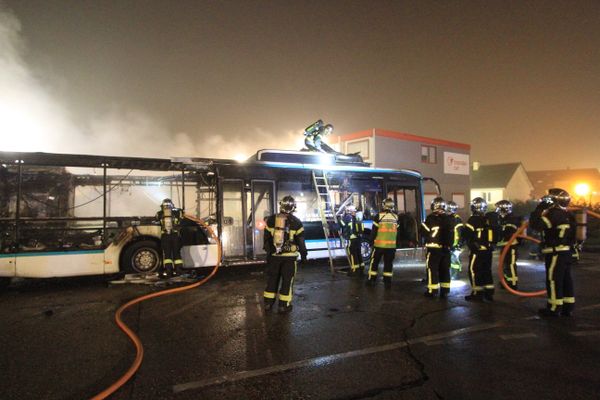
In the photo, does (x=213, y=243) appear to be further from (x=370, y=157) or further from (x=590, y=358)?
(x=370, y=157)

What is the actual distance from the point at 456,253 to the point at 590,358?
508 cm

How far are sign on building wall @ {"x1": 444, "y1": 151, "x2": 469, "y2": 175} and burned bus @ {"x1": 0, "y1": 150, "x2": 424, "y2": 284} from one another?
18.1 meters

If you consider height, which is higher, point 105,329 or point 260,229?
point 260,229

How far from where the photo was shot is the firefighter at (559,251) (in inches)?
218

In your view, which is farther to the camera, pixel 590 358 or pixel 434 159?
pixel 434 159

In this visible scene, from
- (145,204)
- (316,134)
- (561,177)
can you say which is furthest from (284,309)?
(561,177)

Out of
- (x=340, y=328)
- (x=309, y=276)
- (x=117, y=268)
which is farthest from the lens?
(x=309, y=276)

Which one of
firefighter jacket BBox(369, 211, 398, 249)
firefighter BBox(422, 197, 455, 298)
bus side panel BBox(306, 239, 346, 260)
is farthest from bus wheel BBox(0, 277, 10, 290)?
firefighter BBox(422, 197, 455, 298)

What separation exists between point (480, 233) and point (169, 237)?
19.9 ft

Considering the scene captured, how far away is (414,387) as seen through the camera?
3.38m

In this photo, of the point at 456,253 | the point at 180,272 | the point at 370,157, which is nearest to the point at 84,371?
the point at 180,272

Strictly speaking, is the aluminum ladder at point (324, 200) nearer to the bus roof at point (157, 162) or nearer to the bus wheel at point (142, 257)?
the bus roof at point (157, 162)

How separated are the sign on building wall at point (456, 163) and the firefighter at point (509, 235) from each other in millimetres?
20257

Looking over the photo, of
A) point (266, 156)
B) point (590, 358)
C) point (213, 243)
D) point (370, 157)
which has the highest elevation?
point (370, 157)
